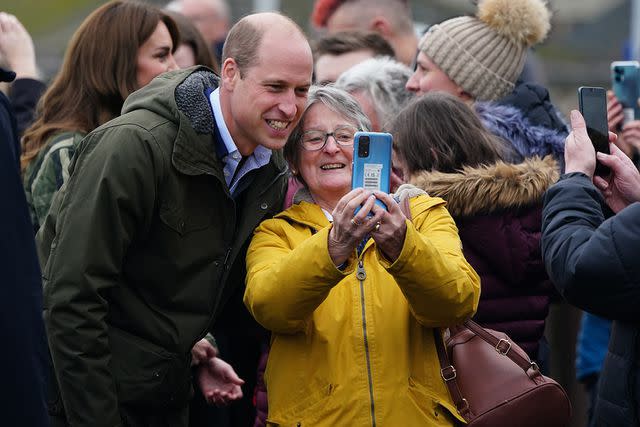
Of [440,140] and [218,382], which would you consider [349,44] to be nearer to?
[440,140]

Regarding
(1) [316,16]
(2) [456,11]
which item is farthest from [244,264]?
(2) [456,11]

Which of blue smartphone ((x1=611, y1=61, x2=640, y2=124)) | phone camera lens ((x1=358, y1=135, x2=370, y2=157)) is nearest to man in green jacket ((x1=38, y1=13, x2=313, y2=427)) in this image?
phone camera lens ((x1=358, y1=135, x2=370, y2=157))

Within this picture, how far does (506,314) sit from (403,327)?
0.73 meters

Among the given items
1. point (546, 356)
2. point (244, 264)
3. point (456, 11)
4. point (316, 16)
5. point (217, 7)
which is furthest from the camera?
point (456, 11)

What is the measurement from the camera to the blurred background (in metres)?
15.8

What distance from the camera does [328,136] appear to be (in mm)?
3932

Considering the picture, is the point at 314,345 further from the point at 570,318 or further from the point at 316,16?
the point at 316,16

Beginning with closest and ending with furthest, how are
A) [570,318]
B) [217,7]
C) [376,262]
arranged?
[376,262] → [570,318] → [217,7]

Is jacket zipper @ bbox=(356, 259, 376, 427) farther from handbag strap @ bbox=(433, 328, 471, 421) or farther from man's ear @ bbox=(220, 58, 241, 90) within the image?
man's ear @ bbox=(220, 58, 241, 90)

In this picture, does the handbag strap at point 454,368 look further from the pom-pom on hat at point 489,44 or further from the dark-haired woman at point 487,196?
the pom-pom on hat at point 489,44

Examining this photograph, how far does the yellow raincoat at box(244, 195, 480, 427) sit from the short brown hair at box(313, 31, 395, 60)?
2734 mm

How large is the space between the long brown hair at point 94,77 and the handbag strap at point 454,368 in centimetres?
195

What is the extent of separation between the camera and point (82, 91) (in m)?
4.83

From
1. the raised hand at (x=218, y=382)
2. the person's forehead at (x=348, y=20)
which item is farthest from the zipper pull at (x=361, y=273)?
the person's forehead at (x=348, y=20)
